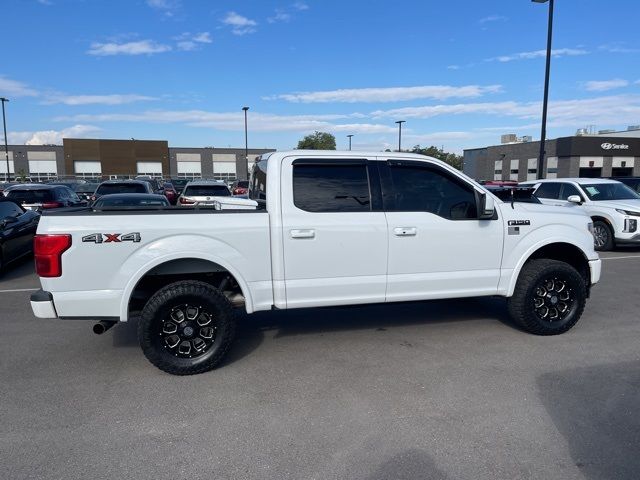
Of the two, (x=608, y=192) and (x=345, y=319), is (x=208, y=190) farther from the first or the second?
(x=608, y=192)

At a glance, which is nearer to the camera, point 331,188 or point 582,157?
point 331,188

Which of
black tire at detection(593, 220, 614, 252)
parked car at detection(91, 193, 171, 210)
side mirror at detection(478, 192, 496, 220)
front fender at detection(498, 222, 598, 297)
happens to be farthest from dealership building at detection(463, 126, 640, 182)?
side mirror at detection(478, 192, 496, 220)

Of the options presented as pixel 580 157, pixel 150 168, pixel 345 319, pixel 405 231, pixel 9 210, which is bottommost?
pixel 345 319

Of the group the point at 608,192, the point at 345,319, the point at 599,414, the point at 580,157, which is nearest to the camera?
the point at 599,414

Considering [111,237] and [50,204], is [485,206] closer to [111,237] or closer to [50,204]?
[111,237]

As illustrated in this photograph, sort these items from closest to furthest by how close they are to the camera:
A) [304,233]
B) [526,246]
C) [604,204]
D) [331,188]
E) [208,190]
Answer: [304,233] < [331,188] < [526,246] < [604,204] < [208,190]

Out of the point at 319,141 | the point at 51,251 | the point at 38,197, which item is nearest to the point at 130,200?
the point at 38,197

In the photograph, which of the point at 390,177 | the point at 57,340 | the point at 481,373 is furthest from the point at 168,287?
the point at 481,373

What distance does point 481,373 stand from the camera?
14.0ft

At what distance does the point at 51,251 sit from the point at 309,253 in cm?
221

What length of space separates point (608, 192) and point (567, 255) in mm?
7804

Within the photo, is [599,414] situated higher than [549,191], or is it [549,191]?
[549,191]

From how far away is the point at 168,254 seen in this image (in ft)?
13.4

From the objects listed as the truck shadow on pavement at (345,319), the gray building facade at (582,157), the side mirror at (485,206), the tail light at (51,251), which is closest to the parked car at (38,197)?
the truck shadow on pavement at (345,319)
